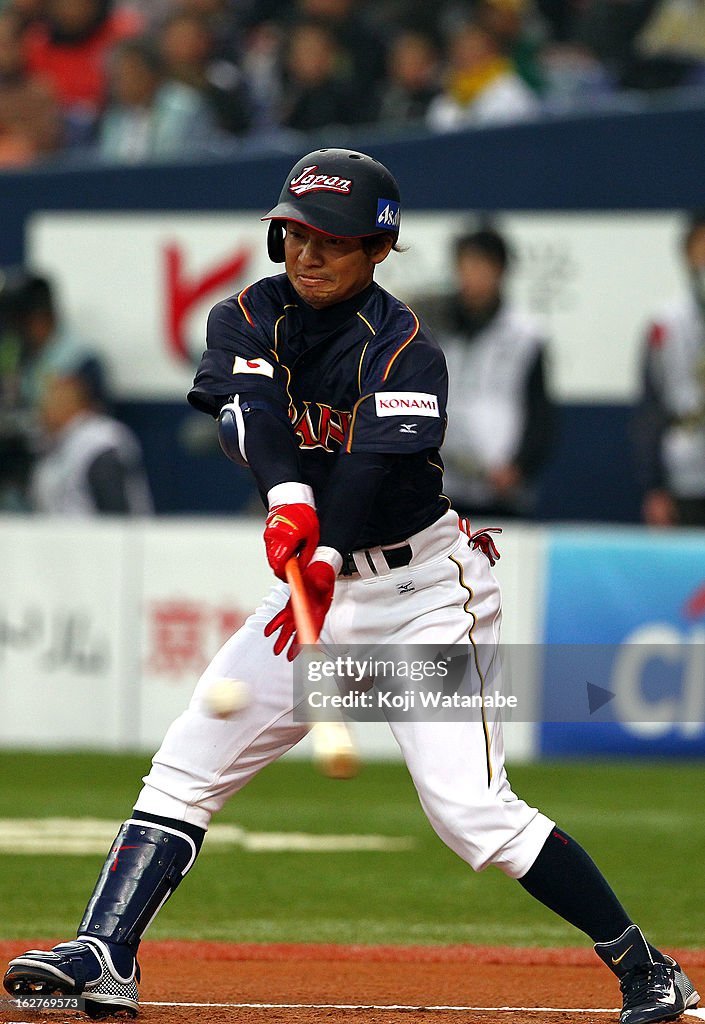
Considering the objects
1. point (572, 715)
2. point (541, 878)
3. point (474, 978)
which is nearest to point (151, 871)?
point (541, 878)

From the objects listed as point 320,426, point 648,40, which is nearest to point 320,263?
point 320,426

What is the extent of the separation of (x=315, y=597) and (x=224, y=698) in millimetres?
389

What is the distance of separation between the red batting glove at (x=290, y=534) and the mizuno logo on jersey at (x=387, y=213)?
724 mm

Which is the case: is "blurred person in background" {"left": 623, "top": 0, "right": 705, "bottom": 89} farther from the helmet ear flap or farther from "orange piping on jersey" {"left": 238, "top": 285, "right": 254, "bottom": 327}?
"orange piping on jersey" {"left": 238, "top": 285, "right": 254, "bottom": 327}

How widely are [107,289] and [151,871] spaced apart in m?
7.90

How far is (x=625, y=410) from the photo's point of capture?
425 inches

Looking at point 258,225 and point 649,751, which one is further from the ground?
point 258,225

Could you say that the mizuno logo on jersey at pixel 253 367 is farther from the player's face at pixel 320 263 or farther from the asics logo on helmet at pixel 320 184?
the asics logo on helmet at pixel 320 184

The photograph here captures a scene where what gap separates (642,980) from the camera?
13.8 feet

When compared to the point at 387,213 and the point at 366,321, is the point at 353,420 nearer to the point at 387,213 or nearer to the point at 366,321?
the point at 366,321

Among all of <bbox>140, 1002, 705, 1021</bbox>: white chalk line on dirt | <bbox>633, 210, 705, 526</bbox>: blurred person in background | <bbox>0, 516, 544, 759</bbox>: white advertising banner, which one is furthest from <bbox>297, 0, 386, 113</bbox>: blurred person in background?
<bbox>140, 1002, 705, 1021</bbox>: white chalk line on dirt

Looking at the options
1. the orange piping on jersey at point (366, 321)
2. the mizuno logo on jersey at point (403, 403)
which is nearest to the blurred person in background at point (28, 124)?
the orange piping on jersey at point (366, 321)

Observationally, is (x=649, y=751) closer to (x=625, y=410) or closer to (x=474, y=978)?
(x=625, y=410)

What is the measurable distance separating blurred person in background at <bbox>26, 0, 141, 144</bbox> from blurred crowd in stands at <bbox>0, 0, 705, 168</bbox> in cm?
2
